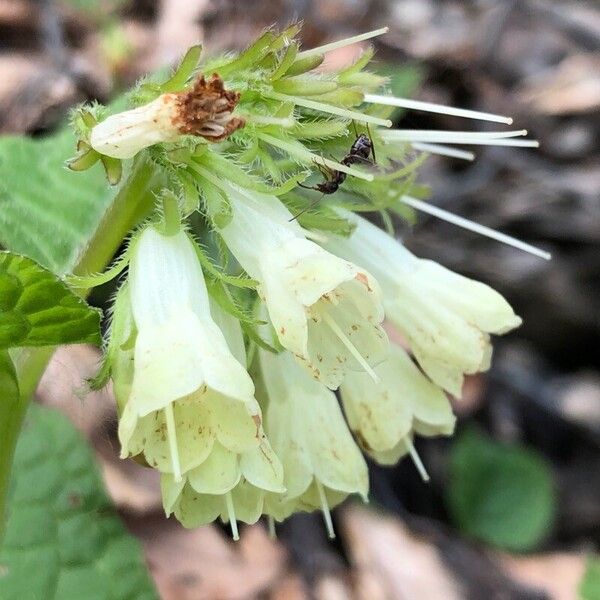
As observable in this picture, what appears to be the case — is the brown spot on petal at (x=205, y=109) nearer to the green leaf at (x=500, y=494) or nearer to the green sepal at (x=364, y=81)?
the green sepal at (x=364, y=81)

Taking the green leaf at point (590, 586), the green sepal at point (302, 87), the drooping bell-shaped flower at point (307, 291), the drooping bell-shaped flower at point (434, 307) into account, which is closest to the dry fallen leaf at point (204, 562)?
the green leaf at point (590, 586)

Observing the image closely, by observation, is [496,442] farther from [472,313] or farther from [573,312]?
[472,313]

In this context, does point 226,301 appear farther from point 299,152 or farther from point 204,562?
point 204,562

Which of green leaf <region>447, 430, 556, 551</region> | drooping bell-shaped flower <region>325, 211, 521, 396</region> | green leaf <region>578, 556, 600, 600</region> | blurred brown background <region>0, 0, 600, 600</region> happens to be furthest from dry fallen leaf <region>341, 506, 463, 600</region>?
drooping bell-shaped flower <region>325, 211, 521, 396</region>

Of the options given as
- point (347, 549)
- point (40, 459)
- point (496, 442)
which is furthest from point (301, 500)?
point (496, 442)

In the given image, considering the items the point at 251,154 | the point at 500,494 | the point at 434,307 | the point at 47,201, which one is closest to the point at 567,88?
the point at 500,494

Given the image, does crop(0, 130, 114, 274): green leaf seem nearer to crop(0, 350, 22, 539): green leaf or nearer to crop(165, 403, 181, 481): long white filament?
crop(0, 350, 22, 539): green leaf

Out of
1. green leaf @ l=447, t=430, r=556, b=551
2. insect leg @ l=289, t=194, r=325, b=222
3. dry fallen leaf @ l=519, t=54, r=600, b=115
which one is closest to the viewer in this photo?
insect leg @ l=289, t=194, r=325, b=222
